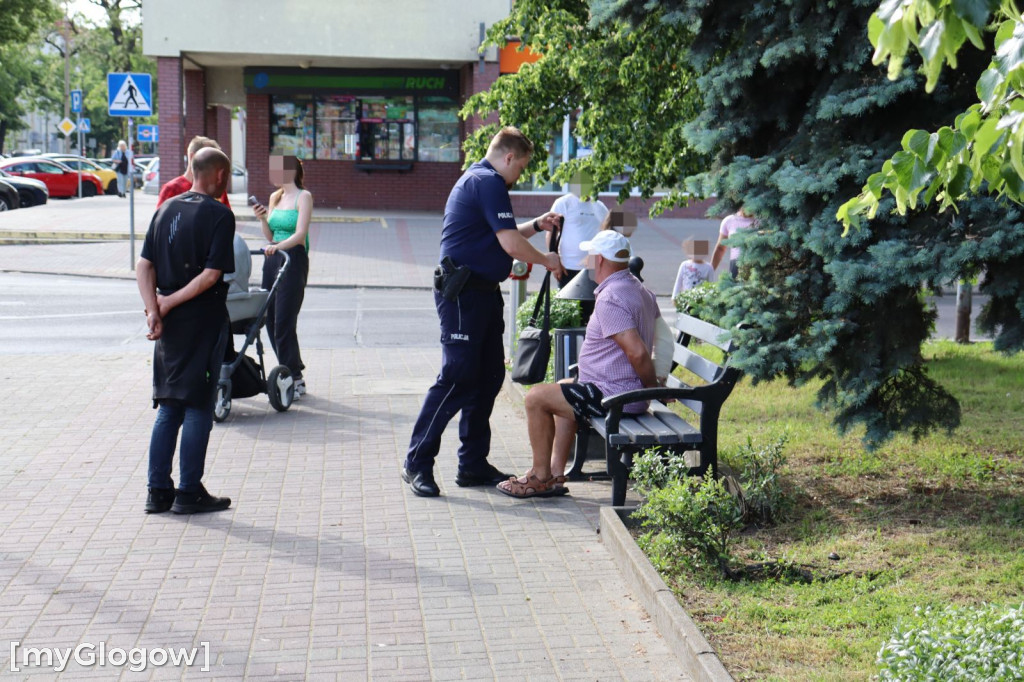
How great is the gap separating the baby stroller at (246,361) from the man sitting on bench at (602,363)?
2662 mm

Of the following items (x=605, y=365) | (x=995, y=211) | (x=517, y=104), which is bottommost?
(x=605, y=365)

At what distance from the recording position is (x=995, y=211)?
17.8ft

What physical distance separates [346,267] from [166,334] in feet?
46.6

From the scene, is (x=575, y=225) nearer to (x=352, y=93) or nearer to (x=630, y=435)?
(x=630, y=435)

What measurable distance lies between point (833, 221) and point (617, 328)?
47.7 inches

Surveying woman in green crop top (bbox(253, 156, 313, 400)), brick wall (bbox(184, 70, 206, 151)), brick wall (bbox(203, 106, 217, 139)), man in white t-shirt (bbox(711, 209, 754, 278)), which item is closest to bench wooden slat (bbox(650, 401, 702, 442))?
man in white t-shirt (bbox(711, 209, 754, 278))

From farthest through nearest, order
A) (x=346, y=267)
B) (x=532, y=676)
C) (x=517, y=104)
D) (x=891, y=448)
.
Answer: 1. (x=346, y=267)
2. (x=517, y=104)
3. (x=891, y=448)
4. (x=532, y=676)

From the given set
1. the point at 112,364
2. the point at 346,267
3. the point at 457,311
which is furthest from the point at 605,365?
the point at 346,267

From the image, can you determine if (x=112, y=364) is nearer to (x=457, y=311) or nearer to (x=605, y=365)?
(x=457, y=311)

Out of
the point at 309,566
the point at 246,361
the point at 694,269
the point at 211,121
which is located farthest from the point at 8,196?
the point at 309,566

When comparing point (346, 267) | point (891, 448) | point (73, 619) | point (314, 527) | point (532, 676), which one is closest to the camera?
point (532, 676)

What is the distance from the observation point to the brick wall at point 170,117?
29.0 meters

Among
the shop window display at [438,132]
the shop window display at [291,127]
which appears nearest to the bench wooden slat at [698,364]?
the shop window display at [438,132]

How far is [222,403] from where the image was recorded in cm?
838
